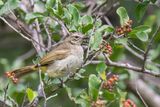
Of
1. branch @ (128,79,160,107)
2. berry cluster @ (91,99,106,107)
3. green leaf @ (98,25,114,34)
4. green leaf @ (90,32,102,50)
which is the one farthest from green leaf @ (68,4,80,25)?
branch @ (128,79,160,107)

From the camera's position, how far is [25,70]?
527 centimetres

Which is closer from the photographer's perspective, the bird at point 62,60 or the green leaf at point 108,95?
the green leaf at point 108,95

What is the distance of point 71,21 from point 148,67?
1.17m

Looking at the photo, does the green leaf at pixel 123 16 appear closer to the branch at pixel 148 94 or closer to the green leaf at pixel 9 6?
the green leaf at pixel 9 6

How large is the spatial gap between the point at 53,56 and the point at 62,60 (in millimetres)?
154

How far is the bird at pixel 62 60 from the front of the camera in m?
5.08

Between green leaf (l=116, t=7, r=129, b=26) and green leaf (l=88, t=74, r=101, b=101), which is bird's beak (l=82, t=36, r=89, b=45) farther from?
green leaf (l=88, t=74, r=101, b=101)

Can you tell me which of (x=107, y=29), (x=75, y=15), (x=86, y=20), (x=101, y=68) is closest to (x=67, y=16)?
(x=75, y=15)

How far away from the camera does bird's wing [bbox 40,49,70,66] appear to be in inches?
201

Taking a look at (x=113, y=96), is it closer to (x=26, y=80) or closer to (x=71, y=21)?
(x=71, y=21)

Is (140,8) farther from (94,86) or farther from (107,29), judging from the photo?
(94,86)

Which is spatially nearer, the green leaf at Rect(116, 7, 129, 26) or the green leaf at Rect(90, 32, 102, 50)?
the green leaf at Rect(90, 32, 102, 50)

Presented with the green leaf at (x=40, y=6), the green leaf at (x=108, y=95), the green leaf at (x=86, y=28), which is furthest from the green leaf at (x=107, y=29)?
the green leaf at (x=40, y=6)

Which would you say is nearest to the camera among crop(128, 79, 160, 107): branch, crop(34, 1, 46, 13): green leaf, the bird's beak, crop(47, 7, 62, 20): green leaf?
crop(47, 7, 62, 20): green leaf
